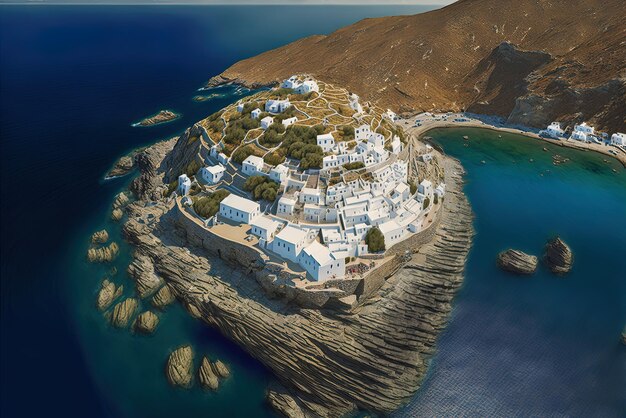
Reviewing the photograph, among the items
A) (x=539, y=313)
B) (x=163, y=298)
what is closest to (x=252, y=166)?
(x=163, y=298)

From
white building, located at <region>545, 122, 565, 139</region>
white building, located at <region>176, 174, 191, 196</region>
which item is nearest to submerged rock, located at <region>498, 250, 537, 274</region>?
white building, located at <region>176, 174, 191, 196</region>

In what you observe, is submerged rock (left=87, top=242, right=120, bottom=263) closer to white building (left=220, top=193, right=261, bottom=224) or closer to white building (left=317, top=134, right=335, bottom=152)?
white building (left=220, top=193, right=261, bottom=224)

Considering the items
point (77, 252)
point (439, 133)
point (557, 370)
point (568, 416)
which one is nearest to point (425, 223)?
point (557, 370)

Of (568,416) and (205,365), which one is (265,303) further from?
(568,416)

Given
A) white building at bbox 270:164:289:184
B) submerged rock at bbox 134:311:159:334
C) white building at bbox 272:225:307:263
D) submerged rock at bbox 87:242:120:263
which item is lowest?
submerged rock at bbox 134:311:159:334

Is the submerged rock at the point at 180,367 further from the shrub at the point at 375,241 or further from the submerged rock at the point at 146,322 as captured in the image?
the shrub at the point at 375,241

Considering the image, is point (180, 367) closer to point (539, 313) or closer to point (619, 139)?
point (539, 313)

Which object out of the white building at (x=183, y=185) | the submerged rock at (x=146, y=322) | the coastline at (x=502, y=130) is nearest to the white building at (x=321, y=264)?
the submerged rock at (x=146, y=322)
